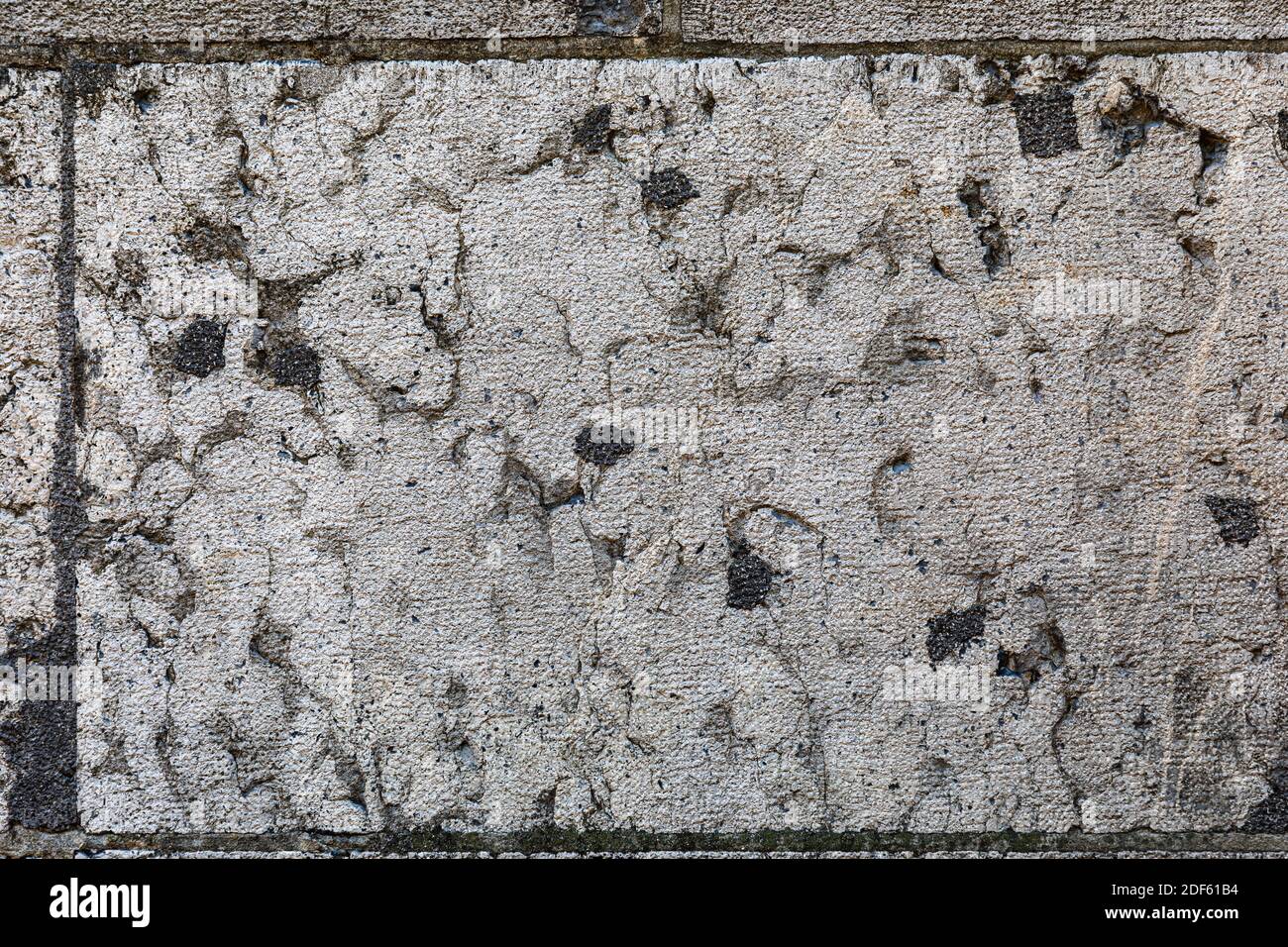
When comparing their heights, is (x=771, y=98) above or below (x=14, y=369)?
above

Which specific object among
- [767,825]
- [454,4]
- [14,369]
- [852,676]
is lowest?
[767,825]

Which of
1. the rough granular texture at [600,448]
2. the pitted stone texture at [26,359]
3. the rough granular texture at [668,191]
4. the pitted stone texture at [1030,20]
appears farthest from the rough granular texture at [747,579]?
the pitted stone texture at [26,359]

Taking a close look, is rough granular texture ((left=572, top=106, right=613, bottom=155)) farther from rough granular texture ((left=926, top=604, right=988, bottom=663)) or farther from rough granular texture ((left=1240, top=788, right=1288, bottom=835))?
rough granular texture ((left=1240, top=788, right=1288, bottom=835))

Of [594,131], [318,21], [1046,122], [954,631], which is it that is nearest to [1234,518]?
[954,631]

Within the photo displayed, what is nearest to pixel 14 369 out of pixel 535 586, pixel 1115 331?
pixel 535 586

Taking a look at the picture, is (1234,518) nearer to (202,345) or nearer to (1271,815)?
(1271,815)

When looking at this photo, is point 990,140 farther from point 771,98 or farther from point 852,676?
point 852,676
